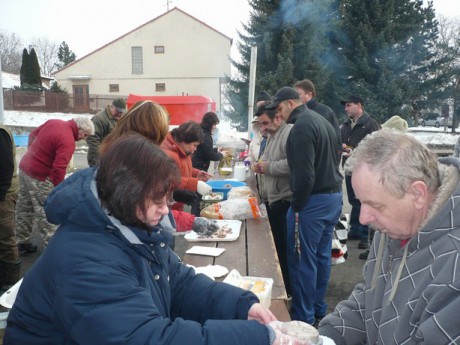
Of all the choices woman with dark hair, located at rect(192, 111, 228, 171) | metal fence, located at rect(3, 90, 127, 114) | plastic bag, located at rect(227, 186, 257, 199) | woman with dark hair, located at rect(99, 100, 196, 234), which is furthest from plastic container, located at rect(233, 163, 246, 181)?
metal fence, located at rect(3, 90, 127, 114)

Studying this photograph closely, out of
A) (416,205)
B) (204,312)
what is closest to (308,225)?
(204,312)

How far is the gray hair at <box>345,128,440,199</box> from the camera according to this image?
1.38 meters

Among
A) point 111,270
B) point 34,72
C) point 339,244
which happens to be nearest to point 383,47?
point 339,244

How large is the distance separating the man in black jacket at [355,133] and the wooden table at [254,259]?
2.78 m

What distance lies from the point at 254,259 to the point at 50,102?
29.1 m

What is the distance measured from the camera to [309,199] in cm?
346

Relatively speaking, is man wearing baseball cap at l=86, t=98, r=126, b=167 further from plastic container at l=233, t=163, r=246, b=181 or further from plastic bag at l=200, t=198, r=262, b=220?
plastic bag at l=200, t=198, r=262, b=220

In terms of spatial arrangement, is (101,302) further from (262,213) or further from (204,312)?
(262,213)

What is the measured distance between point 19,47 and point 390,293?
5907 centimetres

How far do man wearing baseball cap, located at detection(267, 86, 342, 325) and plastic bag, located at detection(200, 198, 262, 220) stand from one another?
0.32 meters

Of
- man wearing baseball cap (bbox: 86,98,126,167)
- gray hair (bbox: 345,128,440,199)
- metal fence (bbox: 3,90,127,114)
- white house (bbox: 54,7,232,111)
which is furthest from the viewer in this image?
white house (bbox: 54,7,232,111)

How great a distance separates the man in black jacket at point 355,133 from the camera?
5.68 m

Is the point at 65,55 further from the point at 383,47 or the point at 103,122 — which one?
the point at 103,122

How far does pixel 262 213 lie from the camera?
3719mm
